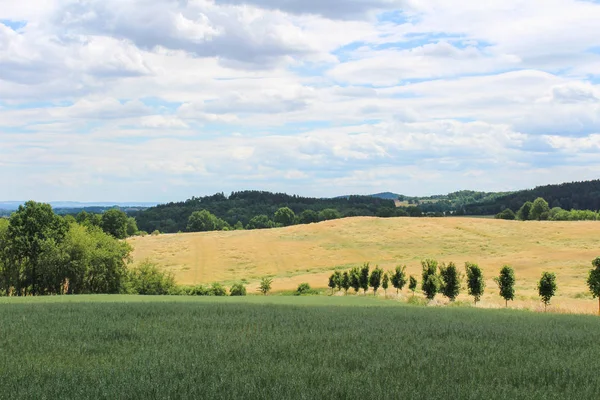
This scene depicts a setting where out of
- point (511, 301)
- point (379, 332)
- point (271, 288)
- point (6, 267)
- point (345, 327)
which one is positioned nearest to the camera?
point (379, 332)

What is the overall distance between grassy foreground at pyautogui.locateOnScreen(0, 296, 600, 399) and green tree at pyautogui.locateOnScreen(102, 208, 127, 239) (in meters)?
103

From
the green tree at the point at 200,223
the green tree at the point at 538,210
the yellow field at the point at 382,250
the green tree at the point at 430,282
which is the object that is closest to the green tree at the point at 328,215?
the green tree at the point at 200,223

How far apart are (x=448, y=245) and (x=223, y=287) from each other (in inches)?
1727

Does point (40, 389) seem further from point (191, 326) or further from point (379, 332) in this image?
point (379, 332)

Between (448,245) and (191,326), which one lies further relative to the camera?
(448,245)

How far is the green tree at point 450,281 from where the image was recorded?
5228 cm

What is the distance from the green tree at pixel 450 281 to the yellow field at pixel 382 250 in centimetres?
495

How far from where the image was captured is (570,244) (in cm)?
9038

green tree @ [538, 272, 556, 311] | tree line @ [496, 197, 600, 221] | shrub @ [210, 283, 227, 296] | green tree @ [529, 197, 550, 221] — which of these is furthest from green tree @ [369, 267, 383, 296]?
green tree @ [529, 197, 550, 221]

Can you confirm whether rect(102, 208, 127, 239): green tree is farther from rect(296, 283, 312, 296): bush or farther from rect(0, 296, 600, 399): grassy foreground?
rect(0, 296, 600, 399): grassy foreground

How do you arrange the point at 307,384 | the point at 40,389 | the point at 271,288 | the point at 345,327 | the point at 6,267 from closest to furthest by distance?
1. the point at 40,389
2. the point at 307,384
3. the point at 345,327
4. the point at 271,288
5. the point at 6,267

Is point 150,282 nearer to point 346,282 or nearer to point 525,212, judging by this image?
point 346,282

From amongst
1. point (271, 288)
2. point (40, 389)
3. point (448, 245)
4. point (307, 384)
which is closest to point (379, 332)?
point (307, 384)

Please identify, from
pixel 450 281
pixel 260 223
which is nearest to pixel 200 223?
pixel 260 223
